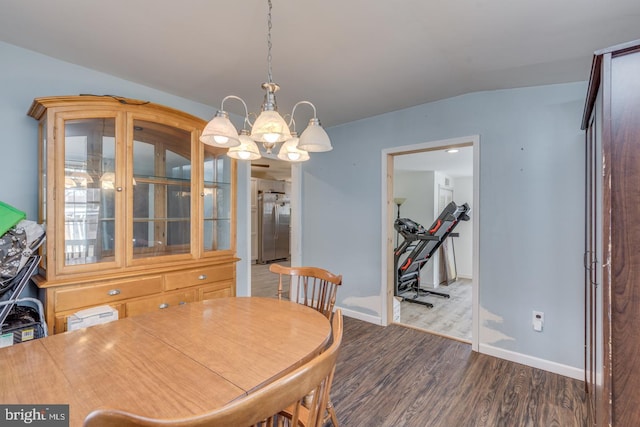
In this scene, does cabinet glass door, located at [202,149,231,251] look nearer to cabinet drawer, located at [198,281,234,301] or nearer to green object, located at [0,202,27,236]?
cabinet drawer, located at [198,281,234,301]

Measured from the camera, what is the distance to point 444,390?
2.11 metres

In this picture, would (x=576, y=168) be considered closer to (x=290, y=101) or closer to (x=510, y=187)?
(x=510, y=187)

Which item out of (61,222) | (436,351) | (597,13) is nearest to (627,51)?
(597,13)

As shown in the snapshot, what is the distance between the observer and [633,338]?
3.01 ft

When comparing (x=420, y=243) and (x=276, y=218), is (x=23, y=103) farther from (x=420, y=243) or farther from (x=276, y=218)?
(x=276, y=218)

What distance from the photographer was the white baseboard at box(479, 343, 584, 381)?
7.39 feet

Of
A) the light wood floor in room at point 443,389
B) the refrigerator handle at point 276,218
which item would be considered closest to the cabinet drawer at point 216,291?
the light wood floor in room at point 443,389

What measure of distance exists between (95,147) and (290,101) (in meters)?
1.67

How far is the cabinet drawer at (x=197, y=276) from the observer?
7.52 ft

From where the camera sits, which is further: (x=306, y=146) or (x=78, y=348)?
(x=306, y=146)

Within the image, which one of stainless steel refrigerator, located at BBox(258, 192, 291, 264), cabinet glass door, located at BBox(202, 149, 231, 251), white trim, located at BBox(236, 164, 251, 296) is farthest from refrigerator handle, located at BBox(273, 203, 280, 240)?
cabinet glass door, located at BBox(202, 149, 231, 251)

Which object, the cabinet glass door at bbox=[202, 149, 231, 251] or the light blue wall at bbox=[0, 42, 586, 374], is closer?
the light blue wall at bbox=[0, 42, 586, 374]

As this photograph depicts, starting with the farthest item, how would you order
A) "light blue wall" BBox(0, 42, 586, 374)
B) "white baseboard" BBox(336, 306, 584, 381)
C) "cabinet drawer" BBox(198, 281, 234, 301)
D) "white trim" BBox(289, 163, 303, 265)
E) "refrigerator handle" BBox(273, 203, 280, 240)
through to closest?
"refrigerator handle" BBox(273, 203, 280, 240) → "white trim" BBox(289, 163, 303, 265) → "cabinet drawer" BBox(198, 281, 234, 301) → "white baseboard" BBox(336, 306, 584, 381) → "light blue wall" BBox(0, 42, 586, 374)

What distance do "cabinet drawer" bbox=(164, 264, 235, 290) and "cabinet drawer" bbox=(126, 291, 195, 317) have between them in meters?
0.07
